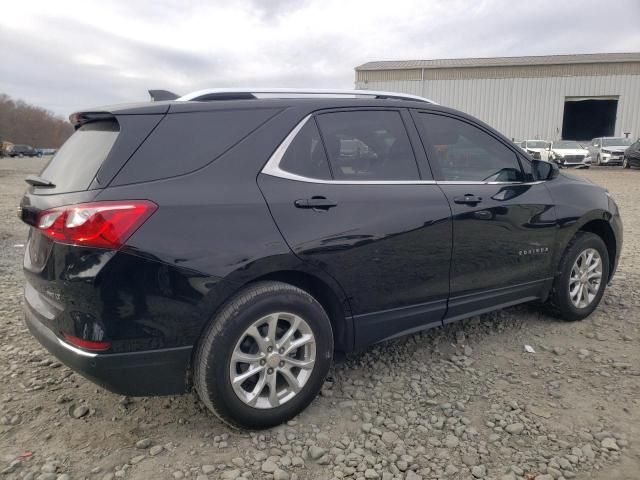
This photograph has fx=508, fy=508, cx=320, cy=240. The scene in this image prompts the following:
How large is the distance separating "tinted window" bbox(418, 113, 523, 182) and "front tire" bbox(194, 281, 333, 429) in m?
1.37

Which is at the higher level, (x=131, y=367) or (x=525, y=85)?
(x=525, y=85)

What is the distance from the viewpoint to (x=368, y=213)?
283cm

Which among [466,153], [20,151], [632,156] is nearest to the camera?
[466,153]

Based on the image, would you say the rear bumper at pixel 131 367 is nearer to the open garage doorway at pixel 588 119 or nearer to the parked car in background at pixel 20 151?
the open garage doorway at pixel 588 119

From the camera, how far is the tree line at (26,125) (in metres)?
88.9

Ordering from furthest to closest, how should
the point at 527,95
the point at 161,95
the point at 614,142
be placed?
1. the point at 527,95
2. the point at 614,142
3. the point at 161,95

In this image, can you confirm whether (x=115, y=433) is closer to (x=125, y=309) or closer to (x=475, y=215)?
(x=125, y=309)

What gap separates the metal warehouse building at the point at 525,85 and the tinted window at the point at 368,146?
34.6 metres

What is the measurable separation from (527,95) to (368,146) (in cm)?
3823

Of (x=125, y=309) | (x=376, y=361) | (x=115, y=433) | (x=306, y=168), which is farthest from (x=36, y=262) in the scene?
(x=376, y=361)

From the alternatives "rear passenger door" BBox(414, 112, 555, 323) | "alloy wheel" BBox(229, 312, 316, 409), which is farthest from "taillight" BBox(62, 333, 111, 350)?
"rear passenger door" BBox(414, 112, 555, 323)

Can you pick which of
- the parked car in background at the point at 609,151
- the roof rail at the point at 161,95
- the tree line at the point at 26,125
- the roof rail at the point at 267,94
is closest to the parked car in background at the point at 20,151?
the tree line at the point at 26,125

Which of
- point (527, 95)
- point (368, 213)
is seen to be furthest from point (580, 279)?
point (527, 95)

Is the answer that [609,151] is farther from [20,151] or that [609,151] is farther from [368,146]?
[20,151]
